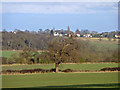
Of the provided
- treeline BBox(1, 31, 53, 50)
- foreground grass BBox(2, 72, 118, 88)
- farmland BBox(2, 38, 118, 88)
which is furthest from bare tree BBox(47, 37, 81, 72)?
treeline BBox(1, 31, 53, 50)

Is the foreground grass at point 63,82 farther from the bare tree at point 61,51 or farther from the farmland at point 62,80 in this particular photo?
the bare tree at point 61,51

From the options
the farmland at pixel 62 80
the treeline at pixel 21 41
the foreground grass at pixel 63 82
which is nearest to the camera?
the foreground grass at pixel 63 82

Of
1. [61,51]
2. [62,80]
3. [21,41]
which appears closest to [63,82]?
[62,80]

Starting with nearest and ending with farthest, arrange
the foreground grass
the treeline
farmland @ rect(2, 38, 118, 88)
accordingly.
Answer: the foreground grass < farmland @ rect(2, 38, 118, 88) < the treeline

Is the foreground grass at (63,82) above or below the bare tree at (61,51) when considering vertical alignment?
below

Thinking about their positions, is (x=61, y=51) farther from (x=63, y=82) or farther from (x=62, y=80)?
(x=63, y=82)

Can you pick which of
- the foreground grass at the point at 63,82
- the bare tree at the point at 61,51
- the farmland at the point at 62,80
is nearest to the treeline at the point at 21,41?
the bare tree at the point at 61,51

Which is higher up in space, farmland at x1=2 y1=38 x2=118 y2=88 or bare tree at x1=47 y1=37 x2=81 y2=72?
bare tree at x1=47 y1=37 x2=81 y2=72

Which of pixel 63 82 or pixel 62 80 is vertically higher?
pixel 63 82

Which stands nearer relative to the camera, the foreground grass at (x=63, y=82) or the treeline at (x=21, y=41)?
the foreground grass at (x=63, y=82)

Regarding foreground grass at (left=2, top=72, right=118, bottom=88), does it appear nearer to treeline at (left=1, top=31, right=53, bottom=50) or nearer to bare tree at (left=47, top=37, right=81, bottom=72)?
bare tree at (left=47, top=37, right=81, bottom=72)

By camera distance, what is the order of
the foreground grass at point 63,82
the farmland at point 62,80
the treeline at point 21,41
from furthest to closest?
the treeline at point 21,41, the farmland at point 62,80, the foreground grass at point 63,82

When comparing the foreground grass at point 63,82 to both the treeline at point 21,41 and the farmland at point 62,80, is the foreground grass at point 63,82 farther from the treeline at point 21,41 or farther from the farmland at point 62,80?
the treeline at point 21,41

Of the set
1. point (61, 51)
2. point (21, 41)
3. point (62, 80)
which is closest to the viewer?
point (62, 80)
